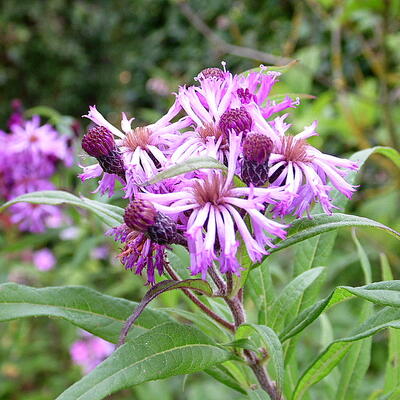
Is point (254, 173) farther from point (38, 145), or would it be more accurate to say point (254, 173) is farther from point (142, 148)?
point (38, 145)

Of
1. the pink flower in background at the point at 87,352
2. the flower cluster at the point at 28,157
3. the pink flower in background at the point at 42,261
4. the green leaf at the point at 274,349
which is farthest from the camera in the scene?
the pink flower in background at the point at 42,261

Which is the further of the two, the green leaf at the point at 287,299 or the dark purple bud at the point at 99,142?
the green leaf at the point at 287,299

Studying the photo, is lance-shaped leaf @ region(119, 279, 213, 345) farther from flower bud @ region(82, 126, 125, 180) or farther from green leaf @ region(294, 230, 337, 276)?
green leaf @ region(294, 230, 337, 276)

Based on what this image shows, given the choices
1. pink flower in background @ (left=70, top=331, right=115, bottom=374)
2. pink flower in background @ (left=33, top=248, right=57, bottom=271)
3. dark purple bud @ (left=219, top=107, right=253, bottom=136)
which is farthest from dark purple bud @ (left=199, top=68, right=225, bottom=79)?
pink flower in background @ (left=33, top=248, right=57, bottom=271)

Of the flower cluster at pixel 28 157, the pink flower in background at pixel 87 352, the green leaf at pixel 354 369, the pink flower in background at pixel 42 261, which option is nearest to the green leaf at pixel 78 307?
the green leaf at pixel 354 369

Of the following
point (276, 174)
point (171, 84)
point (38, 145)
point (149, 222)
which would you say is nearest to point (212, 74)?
point (276, 174)

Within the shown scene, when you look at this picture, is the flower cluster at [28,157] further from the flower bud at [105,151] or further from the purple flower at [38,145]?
the flower bud at [105,151]
